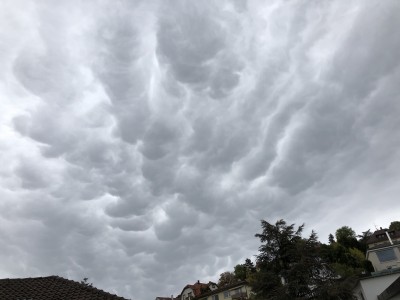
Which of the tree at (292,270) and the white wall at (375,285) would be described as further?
the white wall at (375,285)

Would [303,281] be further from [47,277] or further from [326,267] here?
[47,277]

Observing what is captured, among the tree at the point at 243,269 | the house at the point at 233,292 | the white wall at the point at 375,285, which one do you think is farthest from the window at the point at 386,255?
the tree at the point at 243,269

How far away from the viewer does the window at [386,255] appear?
5331 centimetres

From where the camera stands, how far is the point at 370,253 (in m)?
55.6

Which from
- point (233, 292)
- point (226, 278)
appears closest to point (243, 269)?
point (226, 278)

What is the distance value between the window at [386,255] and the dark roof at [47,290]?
50.7m

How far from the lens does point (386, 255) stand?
54000 millimetres

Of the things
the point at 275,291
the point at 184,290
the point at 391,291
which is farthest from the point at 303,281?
the point at 184,290

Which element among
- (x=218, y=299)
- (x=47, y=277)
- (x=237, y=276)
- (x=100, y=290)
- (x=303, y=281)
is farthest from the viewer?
(x=237, y=276)

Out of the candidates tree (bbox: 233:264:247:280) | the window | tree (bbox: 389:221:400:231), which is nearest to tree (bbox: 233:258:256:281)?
tree (bbox: 233:264:247:280)

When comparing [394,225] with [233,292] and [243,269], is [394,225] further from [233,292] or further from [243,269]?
[233,292]

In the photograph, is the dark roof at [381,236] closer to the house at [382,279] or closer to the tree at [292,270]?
the house at [382,279]

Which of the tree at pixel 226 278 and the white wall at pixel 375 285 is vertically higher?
the tree at pixel 226 278

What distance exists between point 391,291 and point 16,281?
2683 cm
